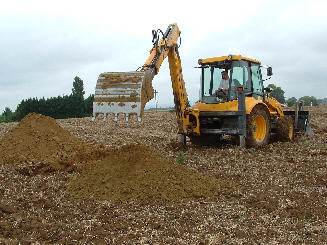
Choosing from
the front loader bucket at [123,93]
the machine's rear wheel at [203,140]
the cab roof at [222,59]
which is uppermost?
the cab roof at [222,59]

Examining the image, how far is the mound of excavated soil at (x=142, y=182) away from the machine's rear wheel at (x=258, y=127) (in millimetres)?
3736

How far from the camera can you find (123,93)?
26.2 feet

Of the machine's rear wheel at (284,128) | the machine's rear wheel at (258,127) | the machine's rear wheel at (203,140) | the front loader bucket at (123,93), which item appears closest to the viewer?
the front loader bucket at (123,93)

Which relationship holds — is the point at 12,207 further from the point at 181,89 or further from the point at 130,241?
the point at 181,89

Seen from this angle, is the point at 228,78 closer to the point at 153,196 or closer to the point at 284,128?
the point at 284,128

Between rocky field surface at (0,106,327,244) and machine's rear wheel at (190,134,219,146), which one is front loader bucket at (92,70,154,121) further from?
machine's rear wheel at (190,134,219,146)

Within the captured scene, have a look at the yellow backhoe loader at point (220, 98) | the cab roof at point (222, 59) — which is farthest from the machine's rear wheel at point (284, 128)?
the cab roof at point (222, 59)

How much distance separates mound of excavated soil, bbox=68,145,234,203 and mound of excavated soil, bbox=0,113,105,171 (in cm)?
169

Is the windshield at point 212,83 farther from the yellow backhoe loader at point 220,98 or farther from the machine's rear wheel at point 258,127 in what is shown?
the machine's rear wheel at point 258,127

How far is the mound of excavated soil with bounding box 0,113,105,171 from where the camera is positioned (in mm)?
8562

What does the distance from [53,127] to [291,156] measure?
641 cm

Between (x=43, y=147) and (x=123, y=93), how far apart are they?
267cm

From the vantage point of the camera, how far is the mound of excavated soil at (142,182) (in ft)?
20.3

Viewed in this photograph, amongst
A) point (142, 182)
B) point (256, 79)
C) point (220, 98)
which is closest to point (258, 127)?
point (256, 79)
